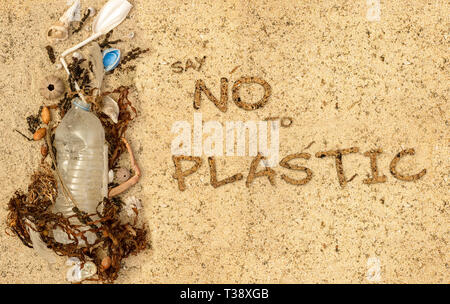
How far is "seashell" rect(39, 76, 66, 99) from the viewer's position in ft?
7.14

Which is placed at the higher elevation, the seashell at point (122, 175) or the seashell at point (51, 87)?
the seashell at point (51, 87)

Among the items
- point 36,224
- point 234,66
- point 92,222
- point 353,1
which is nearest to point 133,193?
point 92,222

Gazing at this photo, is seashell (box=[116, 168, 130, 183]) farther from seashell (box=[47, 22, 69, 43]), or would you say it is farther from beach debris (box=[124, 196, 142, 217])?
seashell (box=[47, 22, 69, 43])

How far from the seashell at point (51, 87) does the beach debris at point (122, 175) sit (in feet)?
1.83

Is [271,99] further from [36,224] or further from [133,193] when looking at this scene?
[36,224]

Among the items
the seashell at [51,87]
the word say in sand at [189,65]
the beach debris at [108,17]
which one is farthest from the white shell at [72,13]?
the word say in sand at [189,65]

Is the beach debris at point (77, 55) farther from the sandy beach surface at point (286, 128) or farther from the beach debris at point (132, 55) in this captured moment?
the beach debris at point (132, 55)

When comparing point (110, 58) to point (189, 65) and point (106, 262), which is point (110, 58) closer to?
point (189, 65)

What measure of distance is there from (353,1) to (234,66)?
0.77 metres

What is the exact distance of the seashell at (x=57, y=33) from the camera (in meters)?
2.18

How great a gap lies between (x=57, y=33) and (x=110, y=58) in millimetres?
328

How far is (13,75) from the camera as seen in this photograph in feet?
7.34

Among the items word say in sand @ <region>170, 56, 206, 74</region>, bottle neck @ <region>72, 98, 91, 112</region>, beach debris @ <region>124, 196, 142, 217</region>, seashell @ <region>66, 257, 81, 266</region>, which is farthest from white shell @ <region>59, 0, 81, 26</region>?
seashell @ <region>66, 257, 81, 266</region>
